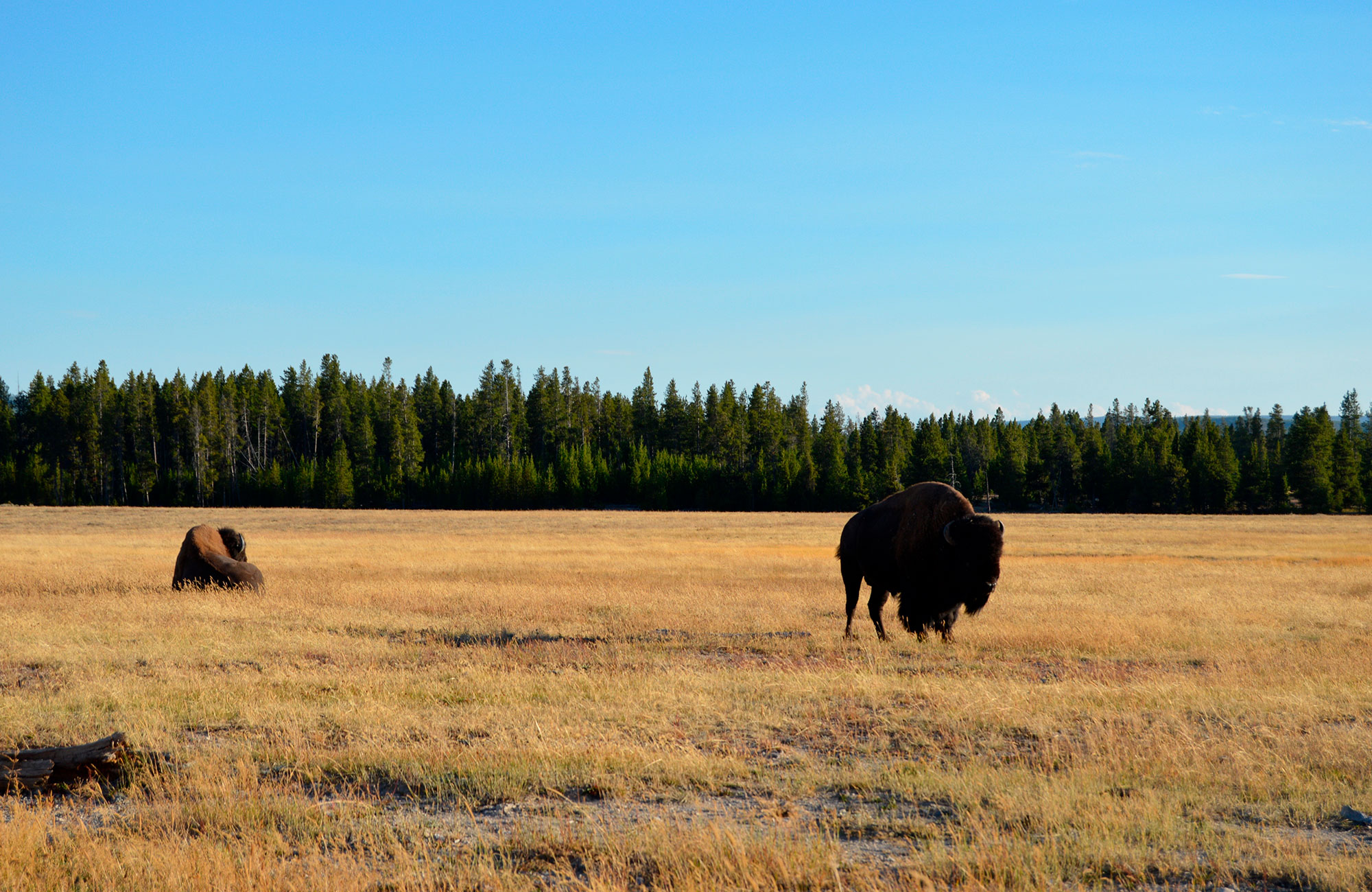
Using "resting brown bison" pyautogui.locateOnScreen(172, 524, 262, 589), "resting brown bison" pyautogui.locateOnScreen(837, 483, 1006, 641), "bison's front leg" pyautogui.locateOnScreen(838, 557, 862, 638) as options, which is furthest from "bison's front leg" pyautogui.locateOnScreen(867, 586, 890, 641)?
"resting brown bison" pyautogui.locateOnScreen(172, 524, 262, 589)

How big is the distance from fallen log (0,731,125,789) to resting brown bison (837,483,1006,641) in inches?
383

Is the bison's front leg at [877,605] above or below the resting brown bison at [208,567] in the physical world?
below

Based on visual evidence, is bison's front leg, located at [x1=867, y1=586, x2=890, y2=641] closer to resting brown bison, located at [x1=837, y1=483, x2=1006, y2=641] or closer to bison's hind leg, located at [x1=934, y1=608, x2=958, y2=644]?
resting brown bison, located at [x1=837, y1=483, x2=1006, y2=641]

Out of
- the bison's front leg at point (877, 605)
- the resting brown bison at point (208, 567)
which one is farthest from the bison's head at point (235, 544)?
the bison's front leg at point (877, 605)

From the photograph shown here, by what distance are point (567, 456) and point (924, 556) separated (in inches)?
3958

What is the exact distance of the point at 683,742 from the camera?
25.2 feet

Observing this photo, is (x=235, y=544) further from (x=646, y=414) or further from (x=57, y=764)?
(x=646, y=414)

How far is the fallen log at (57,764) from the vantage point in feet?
21.2

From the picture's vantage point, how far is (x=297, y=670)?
11070 millimetres

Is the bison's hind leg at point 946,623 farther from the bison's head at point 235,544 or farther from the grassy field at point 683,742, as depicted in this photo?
the bison's head at point 235,544

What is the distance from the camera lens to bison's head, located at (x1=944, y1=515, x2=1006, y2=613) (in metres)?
12.6

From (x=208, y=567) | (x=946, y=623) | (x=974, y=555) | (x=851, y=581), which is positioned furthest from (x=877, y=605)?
(x=208, y=567)

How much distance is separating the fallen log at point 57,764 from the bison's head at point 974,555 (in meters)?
9.87

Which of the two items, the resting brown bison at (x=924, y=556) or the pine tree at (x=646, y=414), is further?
the pine tree at (x=646, y=414)
